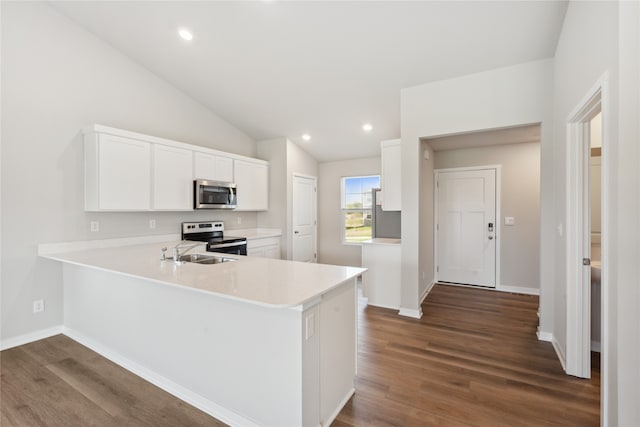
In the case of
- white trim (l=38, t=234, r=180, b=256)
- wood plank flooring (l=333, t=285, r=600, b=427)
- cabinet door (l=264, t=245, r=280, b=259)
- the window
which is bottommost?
wood plank flooring (l=333, t=285, r=600, b=427)

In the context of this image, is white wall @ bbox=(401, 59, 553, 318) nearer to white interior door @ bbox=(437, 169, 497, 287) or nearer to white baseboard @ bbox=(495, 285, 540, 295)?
white interior door @ bbox=(437, 169, 497, 287)

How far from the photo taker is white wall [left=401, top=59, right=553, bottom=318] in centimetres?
285

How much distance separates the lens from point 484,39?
2.66 meters

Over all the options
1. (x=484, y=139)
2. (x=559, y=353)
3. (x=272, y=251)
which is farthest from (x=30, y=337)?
(x=484, y=139)

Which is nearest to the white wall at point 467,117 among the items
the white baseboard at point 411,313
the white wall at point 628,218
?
the white baseboard at point 411,313

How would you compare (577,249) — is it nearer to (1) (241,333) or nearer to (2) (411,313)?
(2) (411,313)

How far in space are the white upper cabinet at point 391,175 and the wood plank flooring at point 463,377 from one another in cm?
145

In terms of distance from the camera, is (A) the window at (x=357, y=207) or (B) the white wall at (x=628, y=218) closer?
(B) the white wall at (x=628, y=218)

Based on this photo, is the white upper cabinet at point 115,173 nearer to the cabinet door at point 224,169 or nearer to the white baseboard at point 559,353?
the cabinet door at point 224,169

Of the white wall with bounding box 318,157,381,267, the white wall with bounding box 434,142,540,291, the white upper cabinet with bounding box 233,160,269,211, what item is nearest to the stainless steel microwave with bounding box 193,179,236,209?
the white upper cabinet with bounding box 233,160,269,211

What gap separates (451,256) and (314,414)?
4049mm

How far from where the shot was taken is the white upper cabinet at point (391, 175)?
3783 millimetres

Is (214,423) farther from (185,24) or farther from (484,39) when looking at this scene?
(484,39)

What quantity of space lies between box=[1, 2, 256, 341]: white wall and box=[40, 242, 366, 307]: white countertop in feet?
1.35
